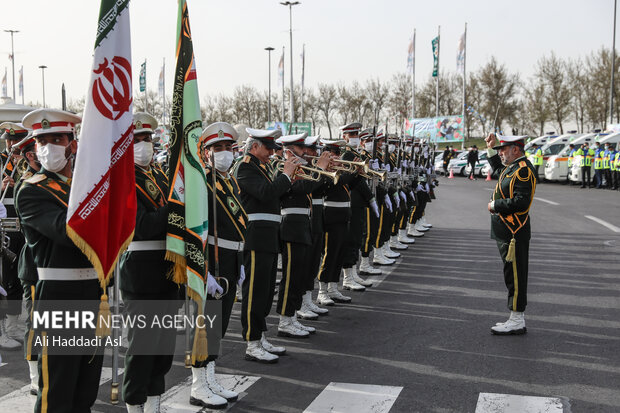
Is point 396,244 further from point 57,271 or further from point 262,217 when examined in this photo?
point 57,271

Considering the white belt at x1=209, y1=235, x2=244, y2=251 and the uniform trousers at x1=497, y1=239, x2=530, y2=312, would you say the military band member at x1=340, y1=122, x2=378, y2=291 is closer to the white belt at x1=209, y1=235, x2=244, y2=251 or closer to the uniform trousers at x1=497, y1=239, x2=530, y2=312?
the uniform trousers at x1=497, y1=239, x2=530, y2=312

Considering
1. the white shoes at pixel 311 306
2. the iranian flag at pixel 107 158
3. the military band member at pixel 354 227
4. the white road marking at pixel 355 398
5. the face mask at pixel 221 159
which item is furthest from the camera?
the military band member at pixel 354 227

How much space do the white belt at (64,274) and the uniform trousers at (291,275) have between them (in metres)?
3.47

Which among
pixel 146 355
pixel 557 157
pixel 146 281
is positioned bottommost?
pixel 146 355

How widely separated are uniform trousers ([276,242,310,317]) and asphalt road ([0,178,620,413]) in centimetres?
40

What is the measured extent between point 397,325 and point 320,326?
3.03ft

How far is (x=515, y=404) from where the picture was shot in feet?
17.3

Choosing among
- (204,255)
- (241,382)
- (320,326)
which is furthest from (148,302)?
(320,326)

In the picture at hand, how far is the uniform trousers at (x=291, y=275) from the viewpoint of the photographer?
7344mm

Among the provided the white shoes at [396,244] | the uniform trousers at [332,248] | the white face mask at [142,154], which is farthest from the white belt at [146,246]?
the white shoes at [396,244]

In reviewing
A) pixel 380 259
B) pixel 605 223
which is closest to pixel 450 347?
pixel 380 259

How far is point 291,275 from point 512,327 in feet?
8.31

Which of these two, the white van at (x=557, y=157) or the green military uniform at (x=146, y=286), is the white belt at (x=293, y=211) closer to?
the green military uniform at (x=146, y=286)

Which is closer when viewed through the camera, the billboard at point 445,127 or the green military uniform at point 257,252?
the green military uniform at point 257,252
